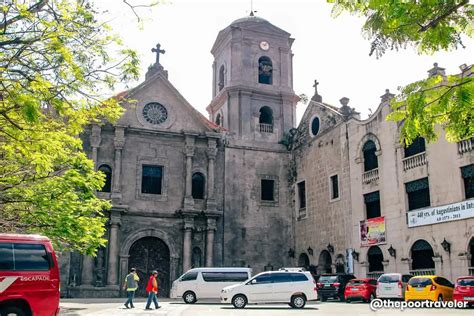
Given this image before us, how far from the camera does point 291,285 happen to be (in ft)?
63.4

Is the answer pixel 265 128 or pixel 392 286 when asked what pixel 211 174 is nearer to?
pixel 265 128

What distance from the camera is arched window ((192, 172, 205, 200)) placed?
3128 cm

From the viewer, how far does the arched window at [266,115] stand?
112ft

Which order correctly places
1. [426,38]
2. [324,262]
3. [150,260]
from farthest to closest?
1. [150,260]
2. [324,262]
3. [426,38]

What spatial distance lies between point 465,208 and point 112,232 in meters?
18.1

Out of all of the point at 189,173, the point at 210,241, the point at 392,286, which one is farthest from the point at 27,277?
the point at 189,173

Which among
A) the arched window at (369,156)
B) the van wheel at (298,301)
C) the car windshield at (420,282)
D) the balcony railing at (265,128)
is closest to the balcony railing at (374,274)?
the arched window at (369,156)

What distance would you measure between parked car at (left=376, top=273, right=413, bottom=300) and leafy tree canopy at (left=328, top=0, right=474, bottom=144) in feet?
46.0

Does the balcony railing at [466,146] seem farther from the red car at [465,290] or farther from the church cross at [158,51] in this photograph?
the church cross at [158,51]

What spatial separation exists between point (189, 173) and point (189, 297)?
31.3 ft

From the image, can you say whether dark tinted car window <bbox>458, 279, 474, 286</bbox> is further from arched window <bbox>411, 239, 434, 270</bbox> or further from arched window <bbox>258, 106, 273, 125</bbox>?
arched window <bbox>258, 106, 273, 125</bbox>

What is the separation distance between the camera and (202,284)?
22859 millimetres

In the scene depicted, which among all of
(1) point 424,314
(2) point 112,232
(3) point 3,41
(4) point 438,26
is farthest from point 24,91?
(2) point 112,232

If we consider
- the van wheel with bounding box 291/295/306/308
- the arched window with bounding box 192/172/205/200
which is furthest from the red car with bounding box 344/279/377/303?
the arched window with bounding box 192/172/205/200
